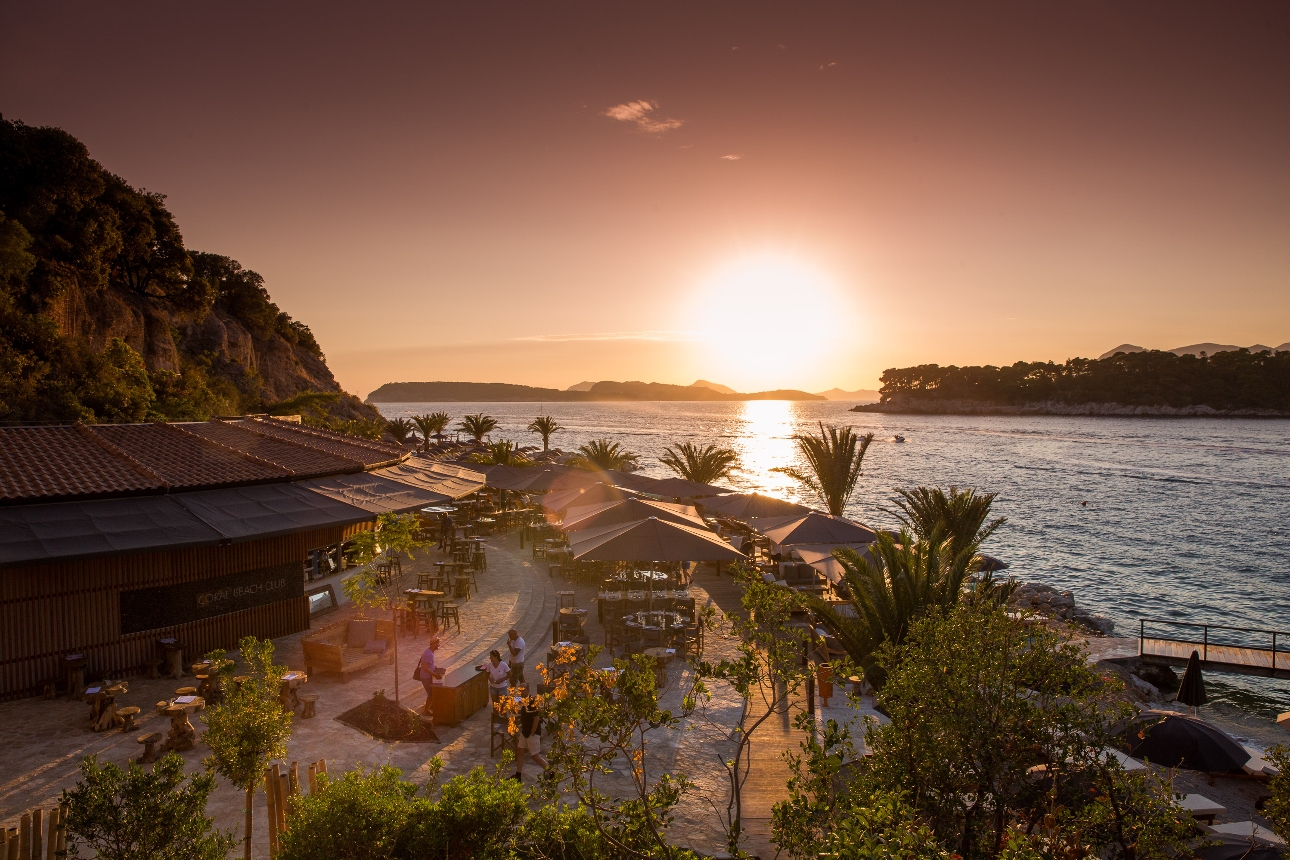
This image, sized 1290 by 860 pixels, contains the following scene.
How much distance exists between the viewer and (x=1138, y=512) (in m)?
47.8

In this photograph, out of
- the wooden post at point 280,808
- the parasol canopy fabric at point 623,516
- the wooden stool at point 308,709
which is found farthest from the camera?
the parasol canopy fabric at point 623,516

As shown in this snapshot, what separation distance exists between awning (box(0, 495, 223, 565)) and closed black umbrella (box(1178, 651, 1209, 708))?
61.3 feet

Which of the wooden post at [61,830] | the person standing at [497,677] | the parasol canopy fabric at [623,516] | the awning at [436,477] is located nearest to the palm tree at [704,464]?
the parasol canopy fabric at [623,516]

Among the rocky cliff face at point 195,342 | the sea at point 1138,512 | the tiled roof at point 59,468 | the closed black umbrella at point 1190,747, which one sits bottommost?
the sea at point 1138,512

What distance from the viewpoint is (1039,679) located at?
500 centimetres

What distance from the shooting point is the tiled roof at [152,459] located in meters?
11.3

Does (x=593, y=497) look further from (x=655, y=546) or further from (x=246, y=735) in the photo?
(x=246, y=735)

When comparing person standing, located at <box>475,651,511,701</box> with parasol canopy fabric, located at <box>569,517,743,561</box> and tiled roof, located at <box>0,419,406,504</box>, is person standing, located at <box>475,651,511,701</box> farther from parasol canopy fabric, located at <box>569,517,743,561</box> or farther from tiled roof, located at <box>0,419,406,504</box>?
tiled roof, located at <box>0,419,406,504</box>

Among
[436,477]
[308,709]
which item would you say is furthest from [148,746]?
[436,477]

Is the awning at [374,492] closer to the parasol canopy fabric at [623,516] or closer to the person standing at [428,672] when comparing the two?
the parasol canopy fabric at [623,516]

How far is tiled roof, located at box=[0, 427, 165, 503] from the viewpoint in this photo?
1083cm

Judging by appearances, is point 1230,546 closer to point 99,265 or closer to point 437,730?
point 437,730

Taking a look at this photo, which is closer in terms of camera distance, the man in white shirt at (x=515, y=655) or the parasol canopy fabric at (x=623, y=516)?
the man in white shirt at (x=515, y=655)

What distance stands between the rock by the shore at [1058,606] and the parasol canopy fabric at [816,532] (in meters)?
6.57
